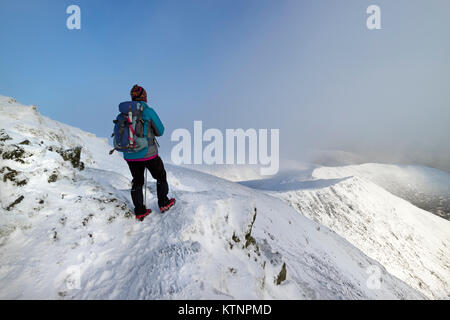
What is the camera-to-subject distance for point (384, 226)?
55719mm

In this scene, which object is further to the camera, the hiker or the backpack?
the hiker

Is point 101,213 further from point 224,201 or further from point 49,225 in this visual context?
point 224,201

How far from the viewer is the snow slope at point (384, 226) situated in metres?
44.7

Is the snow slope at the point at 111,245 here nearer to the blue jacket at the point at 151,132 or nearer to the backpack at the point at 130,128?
the blue jacket at the point at 151,132

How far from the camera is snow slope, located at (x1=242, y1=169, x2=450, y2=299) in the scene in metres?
44.7

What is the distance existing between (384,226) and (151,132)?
244 feet

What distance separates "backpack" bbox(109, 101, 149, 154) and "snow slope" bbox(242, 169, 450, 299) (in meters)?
48.5

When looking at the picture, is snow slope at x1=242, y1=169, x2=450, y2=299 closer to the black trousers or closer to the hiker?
the black trousers

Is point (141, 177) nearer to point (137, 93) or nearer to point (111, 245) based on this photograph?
point (111, 245)

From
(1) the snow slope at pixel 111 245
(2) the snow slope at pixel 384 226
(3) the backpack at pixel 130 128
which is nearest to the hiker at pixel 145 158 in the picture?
(3) the backpack at pixel 130 128

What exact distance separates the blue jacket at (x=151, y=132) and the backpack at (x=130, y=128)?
0.12 m

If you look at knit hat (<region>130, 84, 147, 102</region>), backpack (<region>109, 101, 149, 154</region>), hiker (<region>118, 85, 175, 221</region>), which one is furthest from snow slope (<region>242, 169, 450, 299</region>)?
knit hat (<region>130, 84, 147, 102</region>)
